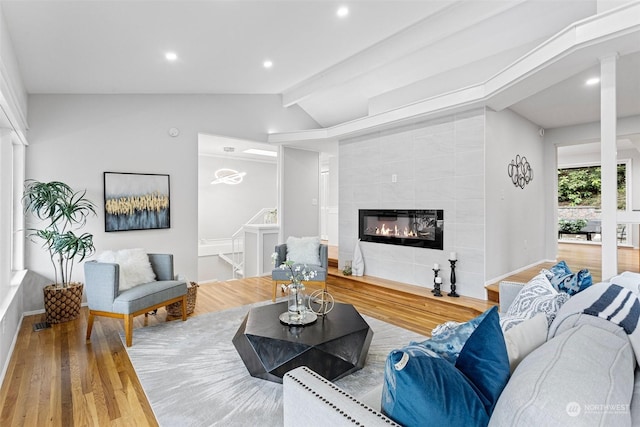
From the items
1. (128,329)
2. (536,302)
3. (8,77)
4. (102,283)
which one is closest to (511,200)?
(536,302)

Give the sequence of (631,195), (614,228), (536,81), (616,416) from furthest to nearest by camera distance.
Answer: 1. (631,195)
2. (536,81)
3. (614,228)
4. (616,416)

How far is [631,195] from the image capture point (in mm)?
7078

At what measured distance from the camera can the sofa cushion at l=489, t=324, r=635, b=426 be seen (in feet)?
2.46

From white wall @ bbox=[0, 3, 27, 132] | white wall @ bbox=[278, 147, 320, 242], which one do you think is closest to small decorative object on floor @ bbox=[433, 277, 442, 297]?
white wall @ bbox=[278, 147, 320, 242]

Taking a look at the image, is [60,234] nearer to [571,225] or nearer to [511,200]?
[511,200]

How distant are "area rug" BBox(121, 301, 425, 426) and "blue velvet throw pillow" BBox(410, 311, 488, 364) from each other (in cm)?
121

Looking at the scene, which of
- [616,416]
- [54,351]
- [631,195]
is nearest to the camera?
[616,416]

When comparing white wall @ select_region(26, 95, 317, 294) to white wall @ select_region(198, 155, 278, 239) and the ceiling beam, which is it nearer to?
the ceiling beam

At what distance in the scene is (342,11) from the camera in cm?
317

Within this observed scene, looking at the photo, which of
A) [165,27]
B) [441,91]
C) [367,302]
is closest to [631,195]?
[441,91]

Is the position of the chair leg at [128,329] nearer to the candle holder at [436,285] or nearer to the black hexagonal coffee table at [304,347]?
the black hexagonal coffee table at [304,347]

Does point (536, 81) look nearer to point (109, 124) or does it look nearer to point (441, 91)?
point (441, 91)

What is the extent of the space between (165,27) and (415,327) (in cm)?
380

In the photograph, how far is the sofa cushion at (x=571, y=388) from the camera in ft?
2.46
